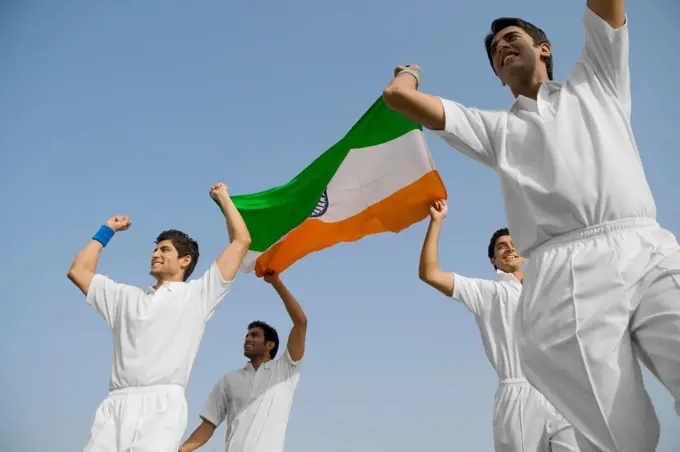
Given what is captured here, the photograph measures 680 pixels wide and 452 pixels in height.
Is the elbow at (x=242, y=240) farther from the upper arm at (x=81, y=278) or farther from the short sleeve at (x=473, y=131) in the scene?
the short sleeve at (x=473, y=131)

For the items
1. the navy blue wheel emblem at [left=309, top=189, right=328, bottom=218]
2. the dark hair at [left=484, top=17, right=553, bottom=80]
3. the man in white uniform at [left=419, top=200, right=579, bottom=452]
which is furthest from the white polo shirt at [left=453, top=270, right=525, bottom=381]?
the dark hair at [left=484, top=17, right=553, bottom=80]

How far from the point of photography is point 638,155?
9.07 feet

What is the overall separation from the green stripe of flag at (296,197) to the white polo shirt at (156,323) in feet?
6.23

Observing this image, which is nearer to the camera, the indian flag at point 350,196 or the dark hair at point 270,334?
the indian flag at point 350,196

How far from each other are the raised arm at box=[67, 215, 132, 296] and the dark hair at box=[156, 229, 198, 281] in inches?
20.5

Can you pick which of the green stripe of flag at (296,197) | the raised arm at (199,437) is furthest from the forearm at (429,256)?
the raised arm at (199,437)

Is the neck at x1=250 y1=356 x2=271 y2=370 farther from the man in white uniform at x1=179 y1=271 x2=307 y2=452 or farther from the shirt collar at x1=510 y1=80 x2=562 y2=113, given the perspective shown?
the shirt collar at x1=510 y1=80 x2=562 y2=113

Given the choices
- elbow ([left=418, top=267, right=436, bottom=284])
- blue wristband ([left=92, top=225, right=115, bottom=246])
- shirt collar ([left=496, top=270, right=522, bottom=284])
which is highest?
blue wristband ([left=92, top=225, right=115, bottom=246])

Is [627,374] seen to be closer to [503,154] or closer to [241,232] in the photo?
[503,154]

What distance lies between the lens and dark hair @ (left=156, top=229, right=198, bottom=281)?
620 cm

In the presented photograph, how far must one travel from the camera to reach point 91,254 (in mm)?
6059

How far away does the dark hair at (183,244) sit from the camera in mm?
6199

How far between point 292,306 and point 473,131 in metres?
4.93

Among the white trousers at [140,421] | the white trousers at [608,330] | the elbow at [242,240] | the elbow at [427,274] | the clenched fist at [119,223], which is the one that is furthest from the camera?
the clenched fist at [119,223]
